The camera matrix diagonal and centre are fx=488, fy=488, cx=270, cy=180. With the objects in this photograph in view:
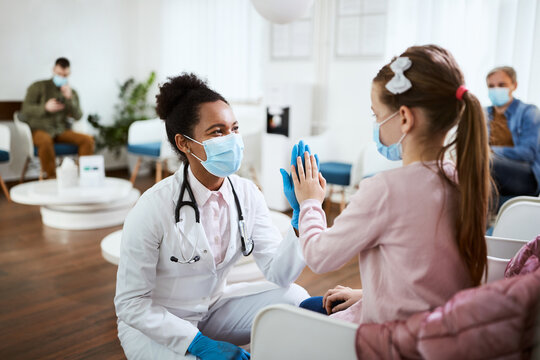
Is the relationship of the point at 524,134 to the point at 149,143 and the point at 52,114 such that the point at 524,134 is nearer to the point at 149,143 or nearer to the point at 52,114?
the point at 149,143

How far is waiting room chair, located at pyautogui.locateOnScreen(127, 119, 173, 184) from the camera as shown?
548 centimetres

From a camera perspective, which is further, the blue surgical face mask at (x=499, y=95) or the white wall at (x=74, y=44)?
the white wall at (x=74, y=44)

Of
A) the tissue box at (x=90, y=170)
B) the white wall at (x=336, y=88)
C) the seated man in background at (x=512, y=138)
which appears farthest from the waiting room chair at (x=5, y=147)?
the seated man in background at (x=512, y=138)

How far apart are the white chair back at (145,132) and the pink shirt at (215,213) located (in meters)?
4.09

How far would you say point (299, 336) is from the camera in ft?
3.54

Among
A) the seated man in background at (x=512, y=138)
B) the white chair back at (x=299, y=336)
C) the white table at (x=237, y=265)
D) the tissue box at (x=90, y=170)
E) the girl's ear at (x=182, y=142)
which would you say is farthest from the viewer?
the tissue box at (x=90, y=170)

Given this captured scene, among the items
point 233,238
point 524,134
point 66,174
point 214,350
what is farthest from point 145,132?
point 214,350

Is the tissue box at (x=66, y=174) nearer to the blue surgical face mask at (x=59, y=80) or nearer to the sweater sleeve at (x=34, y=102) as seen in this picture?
the sweater sleeve at (x=34, y=102)

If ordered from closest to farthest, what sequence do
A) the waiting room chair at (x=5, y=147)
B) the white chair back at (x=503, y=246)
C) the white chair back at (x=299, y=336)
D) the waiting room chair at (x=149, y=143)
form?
the white chair back at (x=299, y=336), the white chair back at (x=503, y=246), the waiting room chair at (x=5, y=147), the waiting room chair at (x=149, y=143)

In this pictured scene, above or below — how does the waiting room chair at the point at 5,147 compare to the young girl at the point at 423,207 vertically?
below

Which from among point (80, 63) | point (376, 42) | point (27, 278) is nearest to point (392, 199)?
point (27, 278)

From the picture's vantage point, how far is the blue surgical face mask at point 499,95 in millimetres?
3609

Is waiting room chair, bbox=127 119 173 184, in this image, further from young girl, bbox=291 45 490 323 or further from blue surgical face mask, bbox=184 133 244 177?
young girl, bbox=291 45 490 323

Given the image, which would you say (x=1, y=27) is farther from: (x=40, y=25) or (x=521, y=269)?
(x=521, y=269)
